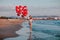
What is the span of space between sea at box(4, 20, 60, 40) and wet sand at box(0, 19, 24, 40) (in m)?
0.06

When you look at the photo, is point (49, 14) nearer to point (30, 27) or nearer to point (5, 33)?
point (30, 27)

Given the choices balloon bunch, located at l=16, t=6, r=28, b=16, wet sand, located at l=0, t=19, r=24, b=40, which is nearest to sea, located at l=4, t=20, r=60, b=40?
wet sand, located at l=0, t=19, r=24, b=40

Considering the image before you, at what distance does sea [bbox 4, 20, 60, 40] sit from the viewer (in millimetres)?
1598

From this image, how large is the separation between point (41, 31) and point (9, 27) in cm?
50

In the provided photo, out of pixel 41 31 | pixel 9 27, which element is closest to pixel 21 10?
pixel 9 27

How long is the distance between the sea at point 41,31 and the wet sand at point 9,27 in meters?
0.06

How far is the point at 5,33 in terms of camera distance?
5.38ft

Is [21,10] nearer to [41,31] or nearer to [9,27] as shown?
[9,27]

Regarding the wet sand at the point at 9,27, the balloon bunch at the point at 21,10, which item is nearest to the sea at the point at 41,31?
the wet sand at the point at 9,27

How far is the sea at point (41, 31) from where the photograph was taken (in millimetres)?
1598

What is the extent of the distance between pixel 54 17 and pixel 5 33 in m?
0.80

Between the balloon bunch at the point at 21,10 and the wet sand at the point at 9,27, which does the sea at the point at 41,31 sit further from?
the balloon bunch at the point at 21,10

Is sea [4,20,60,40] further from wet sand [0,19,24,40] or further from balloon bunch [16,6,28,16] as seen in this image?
balloon bunch [16,6,28,16]

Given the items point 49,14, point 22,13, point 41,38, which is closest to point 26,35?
point 41,38
